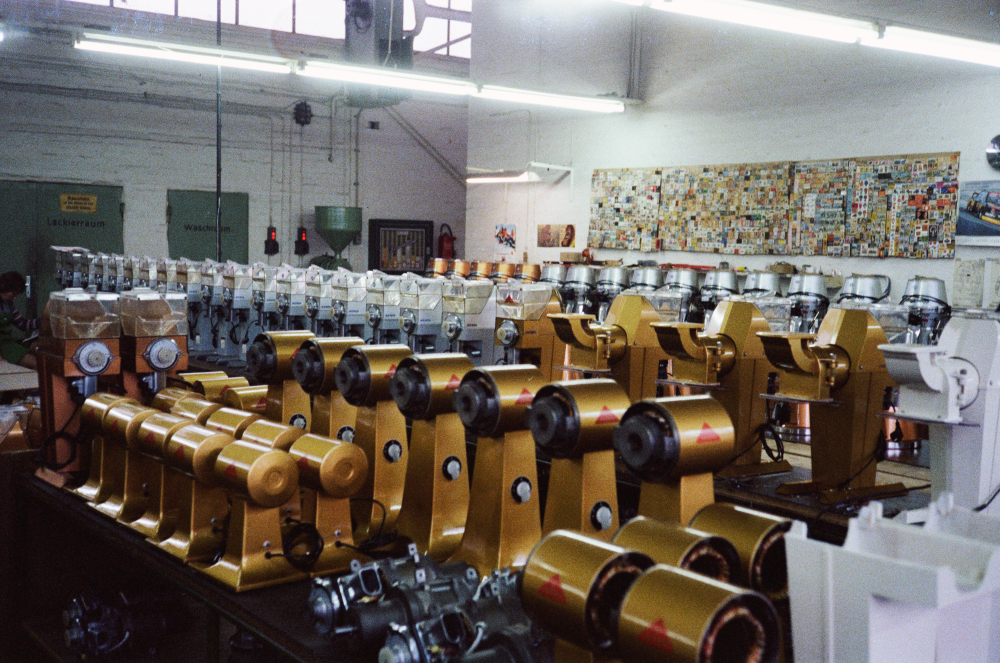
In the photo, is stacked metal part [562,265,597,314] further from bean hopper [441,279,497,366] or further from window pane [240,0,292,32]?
window pane [240,0,292,32]

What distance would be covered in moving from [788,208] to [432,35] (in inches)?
245

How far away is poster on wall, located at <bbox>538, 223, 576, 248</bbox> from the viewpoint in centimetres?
1218

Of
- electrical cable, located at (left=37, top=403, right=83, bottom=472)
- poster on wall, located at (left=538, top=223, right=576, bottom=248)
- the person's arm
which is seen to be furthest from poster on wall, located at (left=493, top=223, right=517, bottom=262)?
electrical cable, located at (left=37, top=403, right=83, bottom=472)

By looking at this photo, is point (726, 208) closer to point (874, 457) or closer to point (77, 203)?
point (77, 203)

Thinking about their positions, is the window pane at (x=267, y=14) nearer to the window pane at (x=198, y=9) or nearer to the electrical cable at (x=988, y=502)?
the window pane at (x=198, y=9)

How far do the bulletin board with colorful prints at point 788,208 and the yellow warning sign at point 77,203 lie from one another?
629 centimetres

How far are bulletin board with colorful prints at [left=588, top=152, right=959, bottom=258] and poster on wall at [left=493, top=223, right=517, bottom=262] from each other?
56.3 inches

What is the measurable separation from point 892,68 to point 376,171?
24.4 ft

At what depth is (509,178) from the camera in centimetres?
1216

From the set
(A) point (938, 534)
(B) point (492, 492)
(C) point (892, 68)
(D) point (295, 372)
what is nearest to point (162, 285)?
(D) point (295, 372)

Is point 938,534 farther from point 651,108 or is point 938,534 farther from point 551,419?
point 651,108

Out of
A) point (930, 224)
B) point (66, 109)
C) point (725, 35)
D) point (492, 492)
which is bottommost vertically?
point (492, 492)

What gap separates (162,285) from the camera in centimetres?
595

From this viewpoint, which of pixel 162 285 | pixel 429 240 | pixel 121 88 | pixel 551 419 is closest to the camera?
pixel 551 419
